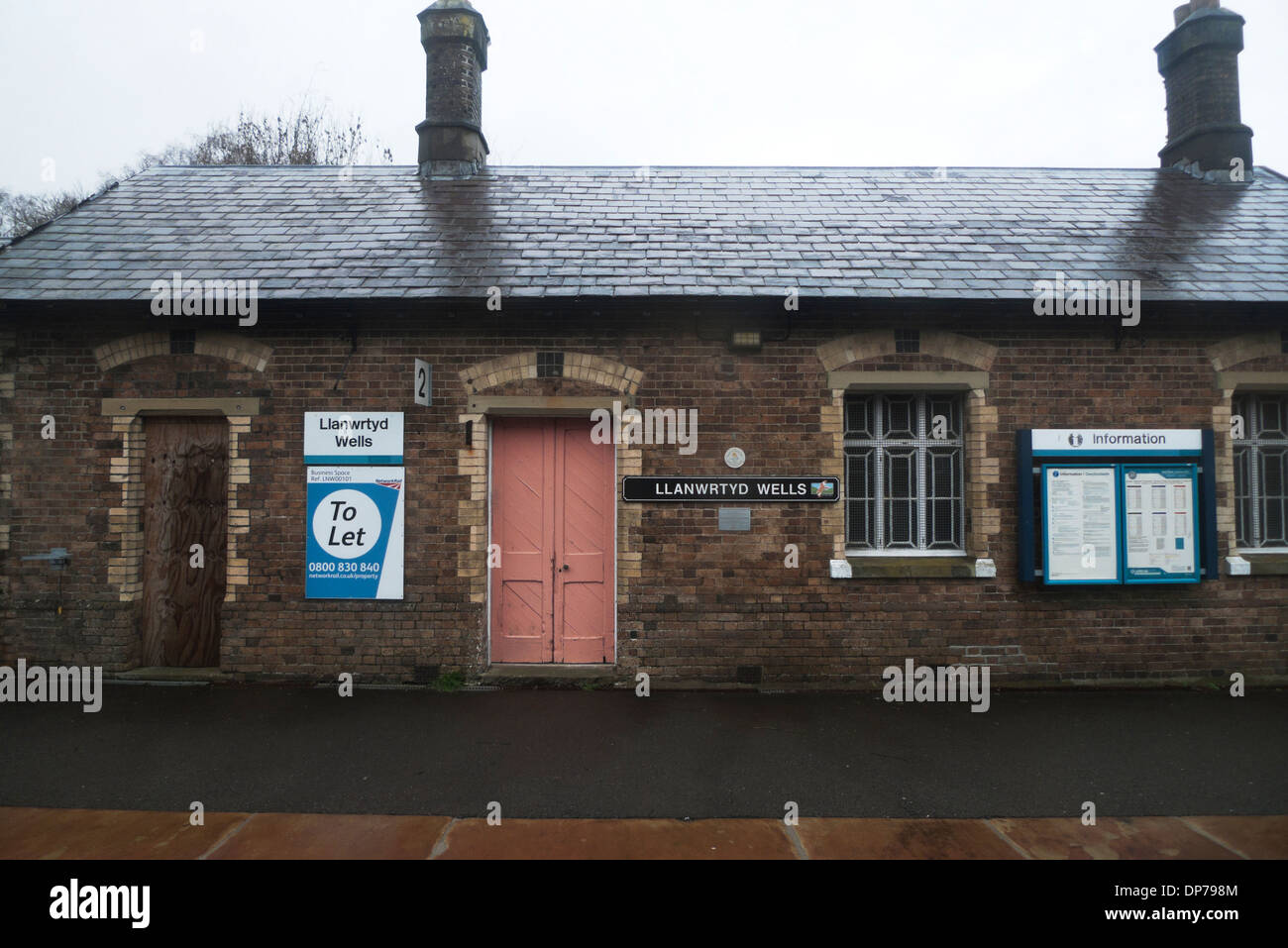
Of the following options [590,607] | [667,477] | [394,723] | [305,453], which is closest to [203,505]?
[305,453]

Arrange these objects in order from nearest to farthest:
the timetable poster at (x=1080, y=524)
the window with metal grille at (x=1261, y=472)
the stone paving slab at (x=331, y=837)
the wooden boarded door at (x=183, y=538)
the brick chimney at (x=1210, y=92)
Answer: the stone paving slab at (x=331, y=837) → the timetable poster at (x=1080, y=524) → the wooden boarded door at (x=183, y=538) → the window with metal grille at (x=1261, y=472) → the brick chimney at (x=1210, y=92)

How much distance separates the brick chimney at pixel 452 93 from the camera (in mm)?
9539

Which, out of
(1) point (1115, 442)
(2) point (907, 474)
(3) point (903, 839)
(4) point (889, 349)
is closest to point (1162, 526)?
(1) point (1115, 442)

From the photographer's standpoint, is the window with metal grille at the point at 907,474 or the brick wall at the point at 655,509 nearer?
the brick wall at the point at 655,509

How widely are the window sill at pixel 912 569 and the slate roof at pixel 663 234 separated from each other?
8.46 feet

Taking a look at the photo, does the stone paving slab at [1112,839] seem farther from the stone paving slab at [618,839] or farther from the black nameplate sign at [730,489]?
the black nameplate sign at [730,489]

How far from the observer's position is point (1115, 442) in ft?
21.6

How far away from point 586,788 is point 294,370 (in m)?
4.92

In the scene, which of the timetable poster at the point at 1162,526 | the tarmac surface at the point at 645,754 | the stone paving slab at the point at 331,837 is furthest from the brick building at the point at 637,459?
the stone paving slab at the point at 331,837

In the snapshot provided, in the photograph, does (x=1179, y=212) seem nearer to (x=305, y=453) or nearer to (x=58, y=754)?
(x=305, y=453)

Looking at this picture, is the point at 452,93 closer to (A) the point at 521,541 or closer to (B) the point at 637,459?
(B) the point at 637,459

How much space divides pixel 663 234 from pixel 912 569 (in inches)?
175

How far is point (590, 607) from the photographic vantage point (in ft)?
22.5

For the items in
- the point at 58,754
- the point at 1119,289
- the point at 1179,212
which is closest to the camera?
the point at 58,754
